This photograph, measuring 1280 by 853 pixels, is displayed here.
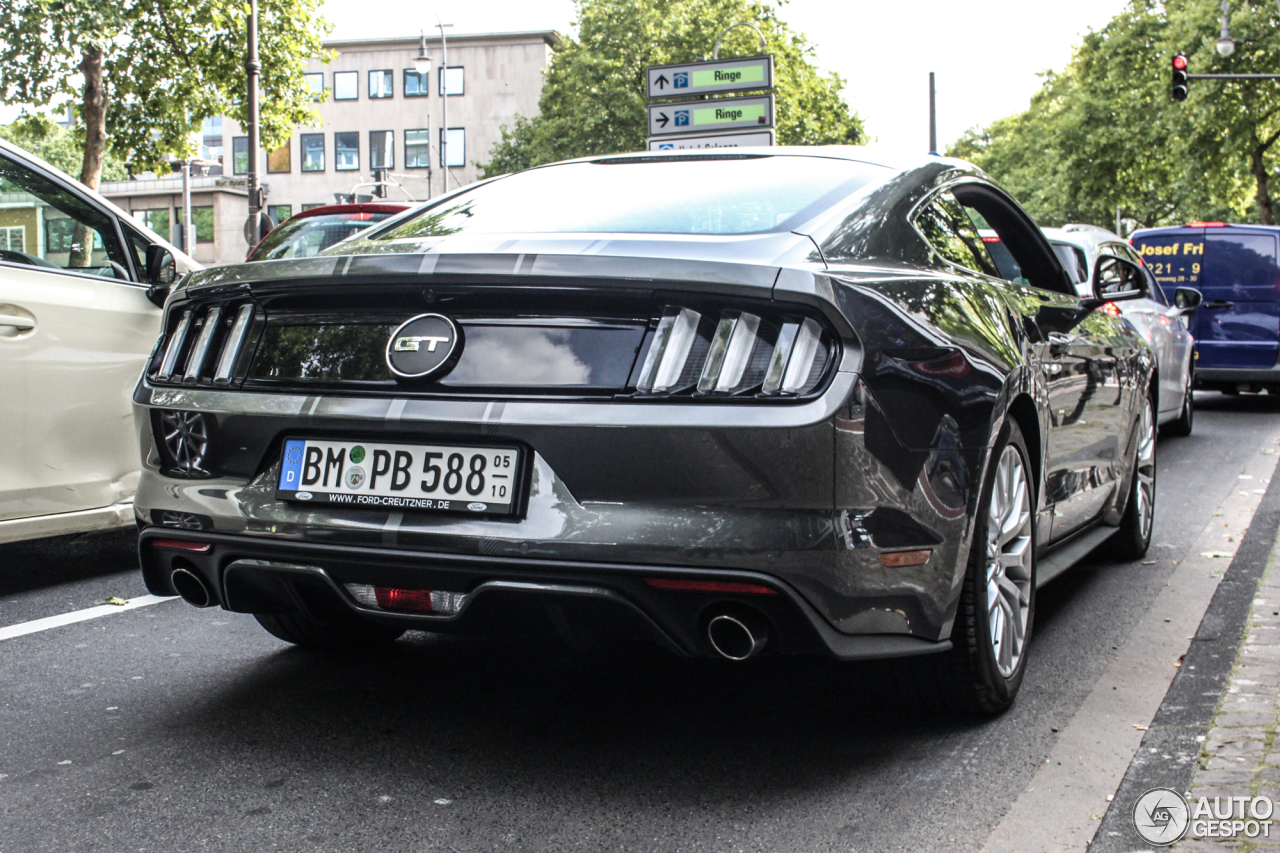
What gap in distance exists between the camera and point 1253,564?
19.6 feet

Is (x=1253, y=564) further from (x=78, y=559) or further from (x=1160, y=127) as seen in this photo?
(x=1160, y=127)

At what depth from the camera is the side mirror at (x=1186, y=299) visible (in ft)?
36.6

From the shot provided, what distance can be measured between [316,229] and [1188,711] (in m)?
7.99

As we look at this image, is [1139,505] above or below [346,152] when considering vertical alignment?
below

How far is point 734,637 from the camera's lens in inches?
115

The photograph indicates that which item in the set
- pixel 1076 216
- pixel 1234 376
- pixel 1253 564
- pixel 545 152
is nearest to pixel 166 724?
pixel 1253 564

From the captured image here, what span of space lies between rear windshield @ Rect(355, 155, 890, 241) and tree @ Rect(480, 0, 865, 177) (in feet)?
131

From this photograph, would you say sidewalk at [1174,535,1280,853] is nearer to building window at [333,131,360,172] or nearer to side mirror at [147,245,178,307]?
side mirror at [147,245,178,307]

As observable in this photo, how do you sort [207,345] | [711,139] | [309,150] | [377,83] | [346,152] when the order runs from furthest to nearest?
[309,150] → [346,152] → [377,83] → [711,139] → [207,345]

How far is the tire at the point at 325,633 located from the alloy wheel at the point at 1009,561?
1782mm

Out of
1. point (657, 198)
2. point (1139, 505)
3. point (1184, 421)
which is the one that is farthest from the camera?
point (1184, 421)

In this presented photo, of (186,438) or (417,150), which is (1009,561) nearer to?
(186,438)

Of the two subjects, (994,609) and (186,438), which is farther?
(994,609)

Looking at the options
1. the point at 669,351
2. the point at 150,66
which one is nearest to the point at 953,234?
the point at 669,351
